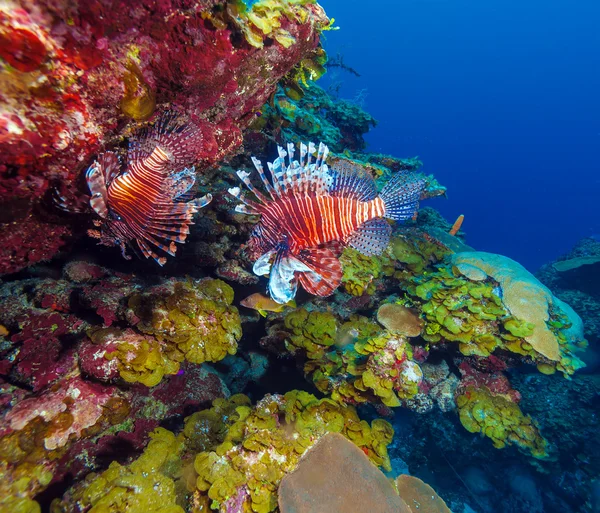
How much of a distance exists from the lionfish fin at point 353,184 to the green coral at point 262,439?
234cm

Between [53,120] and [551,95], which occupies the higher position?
[551,95]

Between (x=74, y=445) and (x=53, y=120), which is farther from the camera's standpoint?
(x=74, y=445)

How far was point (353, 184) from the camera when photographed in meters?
3.69

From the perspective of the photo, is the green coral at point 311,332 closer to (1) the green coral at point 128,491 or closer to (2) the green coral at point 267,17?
(1) the green coral at point 128,491

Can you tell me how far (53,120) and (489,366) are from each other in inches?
257

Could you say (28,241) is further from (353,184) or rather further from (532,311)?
(532,311)

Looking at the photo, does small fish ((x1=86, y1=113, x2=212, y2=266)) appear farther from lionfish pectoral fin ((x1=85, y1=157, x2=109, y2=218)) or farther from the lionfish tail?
the lionfish tail

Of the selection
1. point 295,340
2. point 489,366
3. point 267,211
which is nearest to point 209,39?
point 267,211

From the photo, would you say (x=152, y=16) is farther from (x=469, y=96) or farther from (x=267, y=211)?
(x=469, y=96)

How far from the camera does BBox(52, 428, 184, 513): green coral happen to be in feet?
7.87

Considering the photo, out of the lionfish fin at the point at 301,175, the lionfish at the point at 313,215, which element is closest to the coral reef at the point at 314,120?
the lionfish fin at the point at 301,175

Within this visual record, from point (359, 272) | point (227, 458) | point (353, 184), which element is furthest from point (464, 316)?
point (227, 458)

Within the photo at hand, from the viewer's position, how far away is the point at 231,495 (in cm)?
275

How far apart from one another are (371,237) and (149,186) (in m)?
2.24
